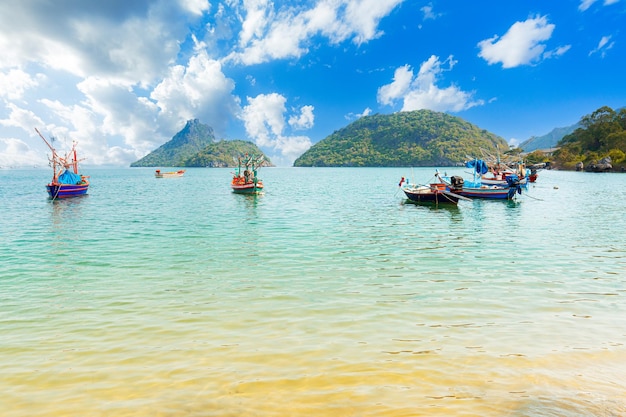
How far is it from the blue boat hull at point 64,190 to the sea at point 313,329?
114ft

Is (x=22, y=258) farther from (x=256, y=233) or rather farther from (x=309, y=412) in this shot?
(x=309, y=412)

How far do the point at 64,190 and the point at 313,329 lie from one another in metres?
55.6

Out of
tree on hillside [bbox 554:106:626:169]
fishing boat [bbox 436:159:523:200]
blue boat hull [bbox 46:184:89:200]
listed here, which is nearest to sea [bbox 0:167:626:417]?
fishing boat [bbox 436:159:523:200]

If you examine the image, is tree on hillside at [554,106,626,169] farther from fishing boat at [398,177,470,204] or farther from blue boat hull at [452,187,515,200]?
fishing boat at [398,177,470,204]

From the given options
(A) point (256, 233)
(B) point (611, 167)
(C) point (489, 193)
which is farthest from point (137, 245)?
(B) point (611, 167)

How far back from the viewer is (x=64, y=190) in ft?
170

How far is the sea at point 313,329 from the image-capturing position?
626cm

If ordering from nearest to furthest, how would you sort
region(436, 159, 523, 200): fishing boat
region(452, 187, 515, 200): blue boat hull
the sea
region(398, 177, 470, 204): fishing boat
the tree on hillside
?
1. the sea
2. region(398, 177, 470, 204): fishing boat
3. region(436, 159, 523, 200): fishing boat
4. region(452, 187, 515, 200): blue boat hull
5. the tree on hillside

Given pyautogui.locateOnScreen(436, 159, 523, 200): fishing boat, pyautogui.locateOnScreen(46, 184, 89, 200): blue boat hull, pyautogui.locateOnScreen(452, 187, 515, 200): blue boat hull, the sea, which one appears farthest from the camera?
pyautogui.locateOnScreen(46, 184, 89, 200): blue boat hull

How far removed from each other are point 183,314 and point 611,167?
501ft

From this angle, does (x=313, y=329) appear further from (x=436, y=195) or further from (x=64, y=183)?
(x=64, y=183)

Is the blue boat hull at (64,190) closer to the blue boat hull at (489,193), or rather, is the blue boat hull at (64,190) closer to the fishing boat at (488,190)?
the fishing boat at (488,190)

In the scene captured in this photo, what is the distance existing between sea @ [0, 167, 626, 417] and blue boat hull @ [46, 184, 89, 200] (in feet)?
114

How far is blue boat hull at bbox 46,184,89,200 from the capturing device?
167 feet
